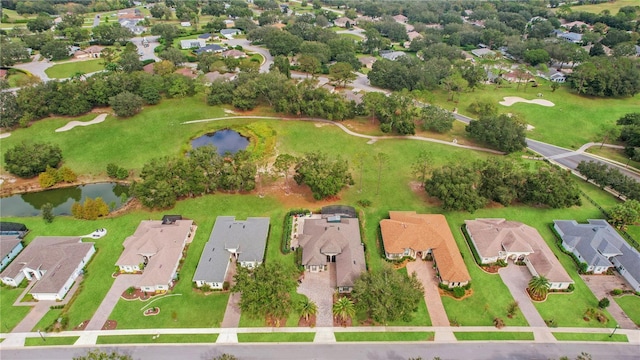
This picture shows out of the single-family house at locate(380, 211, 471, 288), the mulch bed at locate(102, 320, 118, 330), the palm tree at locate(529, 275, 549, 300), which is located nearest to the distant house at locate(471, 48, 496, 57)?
the single-family house at locate(380, 211, 471, 288)

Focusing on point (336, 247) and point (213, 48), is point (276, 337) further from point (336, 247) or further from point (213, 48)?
point (213, 48)

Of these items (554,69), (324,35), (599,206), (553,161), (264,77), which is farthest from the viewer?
(324,35)

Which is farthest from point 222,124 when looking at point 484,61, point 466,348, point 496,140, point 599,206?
point 484,61

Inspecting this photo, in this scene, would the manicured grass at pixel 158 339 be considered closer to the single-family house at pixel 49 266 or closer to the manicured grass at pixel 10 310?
the single-family house at pixel 49 266

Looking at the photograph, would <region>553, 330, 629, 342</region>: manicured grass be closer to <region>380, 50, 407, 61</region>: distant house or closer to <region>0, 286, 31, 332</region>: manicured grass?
<region>0, 286, 31, 332</region>: manicured grass

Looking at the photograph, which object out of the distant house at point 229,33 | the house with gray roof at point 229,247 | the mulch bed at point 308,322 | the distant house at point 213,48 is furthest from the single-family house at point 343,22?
the mulch bed at point 308,322

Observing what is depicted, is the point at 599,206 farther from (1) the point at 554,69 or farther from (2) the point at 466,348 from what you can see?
(1) the point at 554,69

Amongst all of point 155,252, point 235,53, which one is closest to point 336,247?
point 155,252
